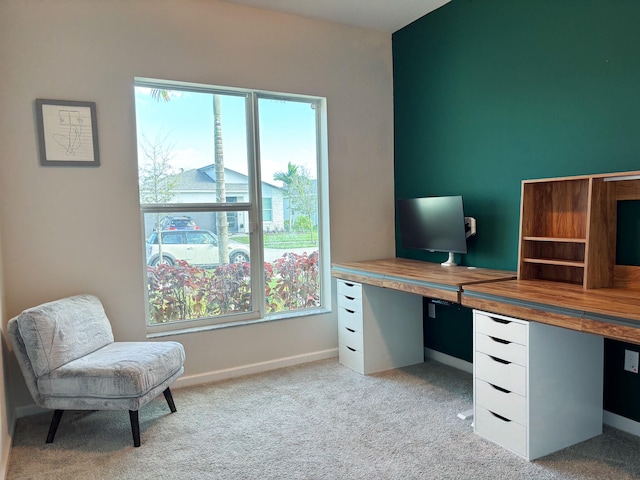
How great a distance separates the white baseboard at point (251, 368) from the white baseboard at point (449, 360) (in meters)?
0.79

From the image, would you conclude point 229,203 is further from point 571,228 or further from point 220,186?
point 571,228

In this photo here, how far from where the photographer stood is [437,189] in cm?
359

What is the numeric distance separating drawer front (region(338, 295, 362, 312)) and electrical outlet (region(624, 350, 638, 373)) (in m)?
1.67

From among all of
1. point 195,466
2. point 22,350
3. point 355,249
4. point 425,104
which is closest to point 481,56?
point 425,104

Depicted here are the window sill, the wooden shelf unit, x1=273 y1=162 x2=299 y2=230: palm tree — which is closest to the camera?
the wooden shelf unit

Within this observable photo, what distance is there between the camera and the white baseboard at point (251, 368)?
326 centimetres

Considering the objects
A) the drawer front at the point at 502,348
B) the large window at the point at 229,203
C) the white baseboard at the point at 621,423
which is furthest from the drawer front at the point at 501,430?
the large window at the point at 229,203

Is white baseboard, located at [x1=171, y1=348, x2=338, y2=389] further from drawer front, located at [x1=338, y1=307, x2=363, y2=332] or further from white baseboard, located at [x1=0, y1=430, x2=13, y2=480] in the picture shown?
white baseboard, located at [x1=0, y1=430, x2=13, y2=480]

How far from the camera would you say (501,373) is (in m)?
2.30

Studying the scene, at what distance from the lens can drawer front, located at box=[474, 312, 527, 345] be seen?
2.18 meters

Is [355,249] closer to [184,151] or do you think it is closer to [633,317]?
[184,151]

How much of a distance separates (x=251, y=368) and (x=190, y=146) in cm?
175

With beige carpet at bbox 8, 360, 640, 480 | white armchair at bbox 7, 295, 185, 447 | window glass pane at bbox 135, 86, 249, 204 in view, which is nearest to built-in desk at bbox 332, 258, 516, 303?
beige carpet at bbox 8, 360, 640, 480

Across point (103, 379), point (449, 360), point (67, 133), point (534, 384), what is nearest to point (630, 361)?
point (534, 384)
